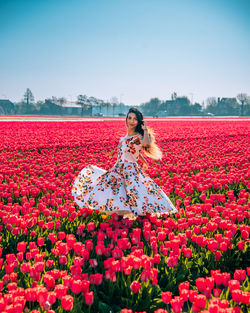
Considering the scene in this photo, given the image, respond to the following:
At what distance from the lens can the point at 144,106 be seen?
12988cm

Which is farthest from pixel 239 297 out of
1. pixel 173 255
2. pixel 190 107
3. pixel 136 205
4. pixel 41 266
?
pixel 190 107

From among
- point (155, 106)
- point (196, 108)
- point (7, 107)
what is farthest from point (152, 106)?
point (7, 107)

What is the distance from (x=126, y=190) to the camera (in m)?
4.43

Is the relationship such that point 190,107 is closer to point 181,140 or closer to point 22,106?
point 22,106

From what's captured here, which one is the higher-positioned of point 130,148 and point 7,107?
point 7,107

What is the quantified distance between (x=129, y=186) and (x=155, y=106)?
125 meters

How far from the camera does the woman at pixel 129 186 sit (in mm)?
4285

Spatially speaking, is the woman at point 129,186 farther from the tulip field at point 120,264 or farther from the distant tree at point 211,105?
the distant tree at point 211,105

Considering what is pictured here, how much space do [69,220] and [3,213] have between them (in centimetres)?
86

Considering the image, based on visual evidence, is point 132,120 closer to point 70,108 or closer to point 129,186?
point 129,186

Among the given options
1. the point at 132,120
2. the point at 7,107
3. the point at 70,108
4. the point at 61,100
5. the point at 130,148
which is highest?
the point at 61,100

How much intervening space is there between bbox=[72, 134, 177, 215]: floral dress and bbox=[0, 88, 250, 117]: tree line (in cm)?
9326

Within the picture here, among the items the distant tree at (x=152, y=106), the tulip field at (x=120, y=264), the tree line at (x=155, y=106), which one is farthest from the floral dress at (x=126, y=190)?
the distant tree at (x=152, y=106)

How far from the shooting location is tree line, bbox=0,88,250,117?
103 meters
